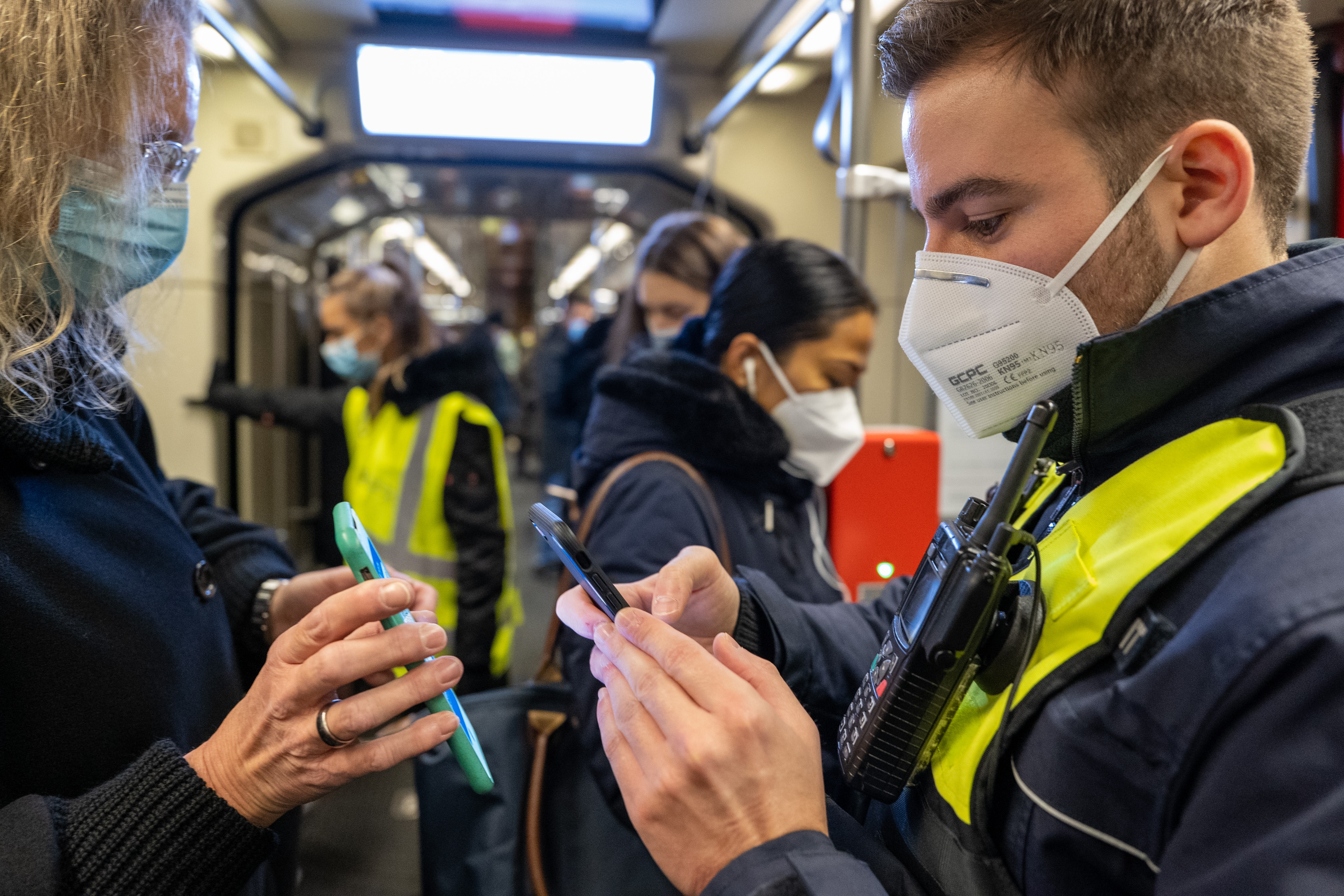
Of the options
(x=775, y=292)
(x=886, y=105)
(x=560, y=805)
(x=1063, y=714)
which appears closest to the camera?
(x=1063, y=714)

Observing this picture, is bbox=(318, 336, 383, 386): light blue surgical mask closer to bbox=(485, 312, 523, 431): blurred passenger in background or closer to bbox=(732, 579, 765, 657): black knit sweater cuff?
bbox=(485, 312, 523, 431): blurred passenger in background

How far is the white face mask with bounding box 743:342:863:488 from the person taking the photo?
5.76ft

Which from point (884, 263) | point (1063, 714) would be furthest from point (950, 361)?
point (884, 263)

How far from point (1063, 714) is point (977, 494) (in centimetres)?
170

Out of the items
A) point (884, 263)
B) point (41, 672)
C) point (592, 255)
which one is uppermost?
point (592, 255)

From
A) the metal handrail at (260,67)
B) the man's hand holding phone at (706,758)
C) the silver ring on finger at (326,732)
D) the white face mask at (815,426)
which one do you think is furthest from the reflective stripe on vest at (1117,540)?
the metal handrail at (260,67)

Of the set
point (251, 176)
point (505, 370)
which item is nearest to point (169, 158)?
point (251, 176)

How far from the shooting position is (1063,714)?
67 centimetres

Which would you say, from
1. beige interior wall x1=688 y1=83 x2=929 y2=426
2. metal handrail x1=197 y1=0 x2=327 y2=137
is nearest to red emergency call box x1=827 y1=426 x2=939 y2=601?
metal handrail x1=197 y1=0 x2=327 y2=137

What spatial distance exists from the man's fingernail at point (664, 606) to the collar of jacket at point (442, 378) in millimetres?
2097

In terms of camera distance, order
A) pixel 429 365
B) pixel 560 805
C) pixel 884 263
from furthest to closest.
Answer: pixel 429 365, pixel 884 263, pixel 560 805

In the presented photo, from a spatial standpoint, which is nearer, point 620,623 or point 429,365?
point 620,623

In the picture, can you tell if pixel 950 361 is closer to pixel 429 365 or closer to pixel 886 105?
pixel 886 105

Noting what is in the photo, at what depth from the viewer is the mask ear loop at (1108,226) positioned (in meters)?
0.82
